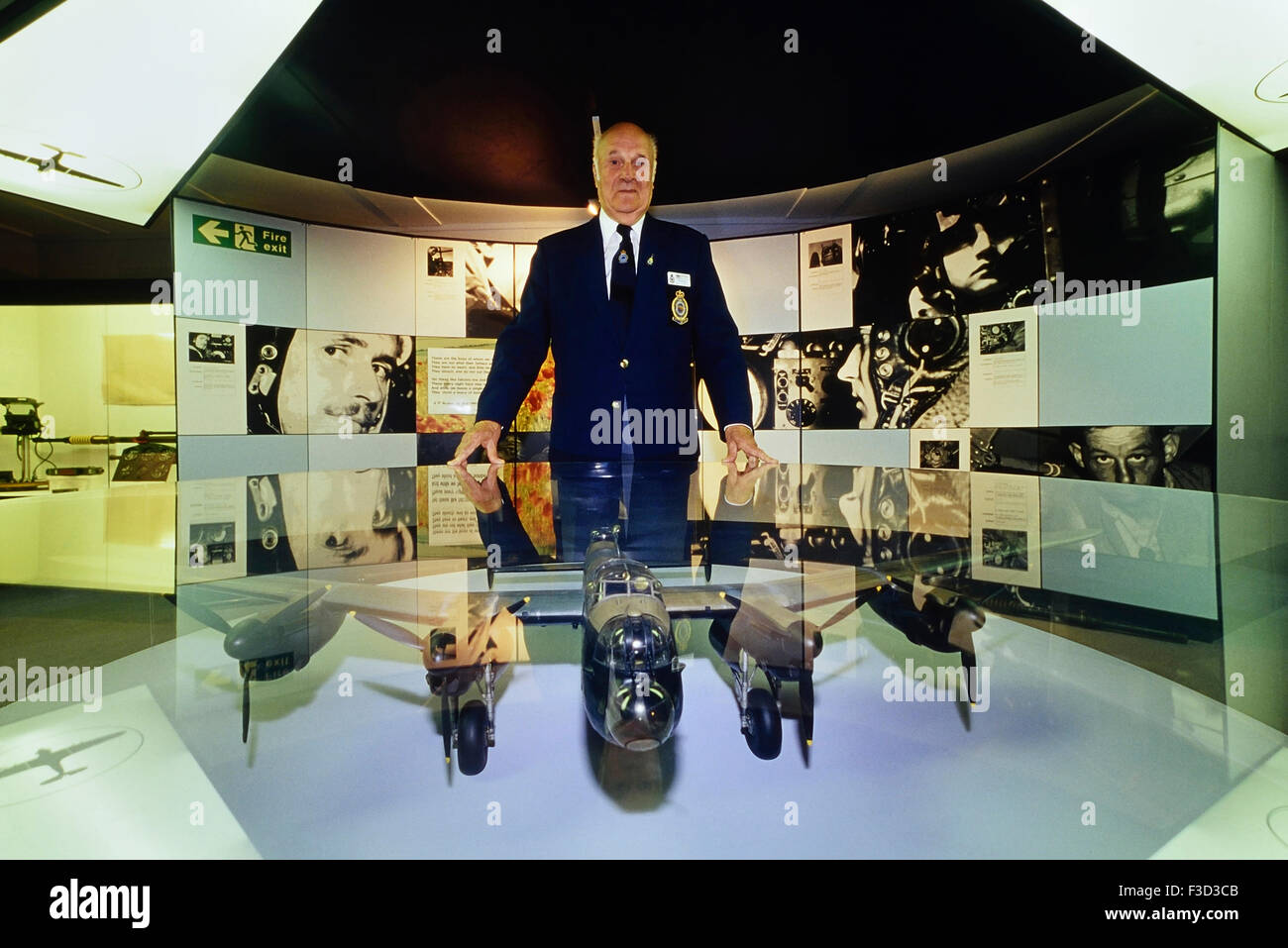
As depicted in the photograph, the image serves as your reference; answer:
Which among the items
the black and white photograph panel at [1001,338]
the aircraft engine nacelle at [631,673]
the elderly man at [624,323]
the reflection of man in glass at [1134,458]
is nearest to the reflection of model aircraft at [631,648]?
the aircraft engine nacelle at [631,673]

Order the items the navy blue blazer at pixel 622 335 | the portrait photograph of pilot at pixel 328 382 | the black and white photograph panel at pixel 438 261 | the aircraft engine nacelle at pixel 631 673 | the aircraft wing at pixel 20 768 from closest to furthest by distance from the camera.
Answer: the aircraft engine nacelle at pixel 631 673 → the aircraft wing at pixel 20 768 → the navy blue blazer at pixel 622 335 → the portrait photograph of pilot at pixel 328 382 → the black and white photograph panel at pixel 438 261

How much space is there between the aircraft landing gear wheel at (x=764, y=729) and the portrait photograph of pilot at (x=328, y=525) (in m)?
0.45

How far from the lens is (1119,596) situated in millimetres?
618

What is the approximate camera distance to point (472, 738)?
57 centimetres

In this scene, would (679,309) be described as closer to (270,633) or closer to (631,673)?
(270,633)

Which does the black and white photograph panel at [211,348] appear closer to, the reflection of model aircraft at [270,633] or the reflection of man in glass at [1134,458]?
the reflection of model aircraft at [270,633]

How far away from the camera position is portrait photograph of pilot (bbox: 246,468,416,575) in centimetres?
75

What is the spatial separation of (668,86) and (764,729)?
9.64 ft

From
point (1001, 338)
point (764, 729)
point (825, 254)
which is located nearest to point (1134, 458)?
point (1001, 338)

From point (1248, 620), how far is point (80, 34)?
329cm

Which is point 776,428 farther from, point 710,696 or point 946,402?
point 710,696

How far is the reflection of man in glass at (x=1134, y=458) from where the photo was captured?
2850 millimetres

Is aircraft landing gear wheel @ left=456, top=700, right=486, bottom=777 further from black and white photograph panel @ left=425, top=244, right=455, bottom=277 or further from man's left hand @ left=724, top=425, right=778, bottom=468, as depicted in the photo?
black and white photograph panel @ left=425, top=244, right=455, bottom=277

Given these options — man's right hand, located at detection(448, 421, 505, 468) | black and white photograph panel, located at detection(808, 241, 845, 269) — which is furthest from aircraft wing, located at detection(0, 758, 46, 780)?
black and white photograph panel, located at detection(808, 241, 845, 269)
